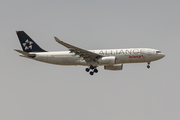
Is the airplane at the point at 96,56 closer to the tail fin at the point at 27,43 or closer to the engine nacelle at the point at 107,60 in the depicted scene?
the engine nacelle at the point at 107,60

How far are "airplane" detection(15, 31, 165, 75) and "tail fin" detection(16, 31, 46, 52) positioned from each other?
0.73m

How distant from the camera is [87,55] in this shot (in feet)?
156

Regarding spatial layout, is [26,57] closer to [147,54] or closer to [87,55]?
[87,55]

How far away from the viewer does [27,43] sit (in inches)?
2094

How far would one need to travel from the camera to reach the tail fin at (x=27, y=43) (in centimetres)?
5253

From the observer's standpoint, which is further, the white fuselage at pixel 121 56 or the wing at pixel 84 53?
the white fuselage at pixel 121 56

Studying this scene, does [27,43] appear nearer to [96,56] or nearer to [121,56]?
[96,56]

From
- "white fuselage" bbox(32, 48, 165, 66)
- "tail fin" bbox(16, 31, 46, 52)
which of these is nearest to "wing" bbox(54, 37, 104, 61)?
"white fuselage" bbox(32, 48, 165, 66)

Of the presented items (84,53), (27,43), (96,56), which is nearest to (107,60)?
(96,56)

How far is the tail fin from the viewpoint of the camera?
172 ft

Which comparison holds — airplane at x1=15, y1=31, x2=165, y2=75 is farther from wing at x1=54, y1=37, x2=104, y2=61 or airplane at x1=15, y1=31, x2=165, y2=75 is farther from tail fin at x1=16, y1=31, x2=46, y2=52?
tail fin at x1=16, y1=31, x2=46, y2=52

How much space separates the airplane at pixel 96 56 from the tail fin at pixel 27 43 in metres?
0.73

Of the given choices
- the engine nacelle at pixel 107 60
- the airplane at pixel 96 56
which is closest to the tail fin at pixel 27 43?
the airplane at pixel 96 56

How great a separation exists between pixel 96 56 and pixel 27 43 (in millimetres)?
13292
